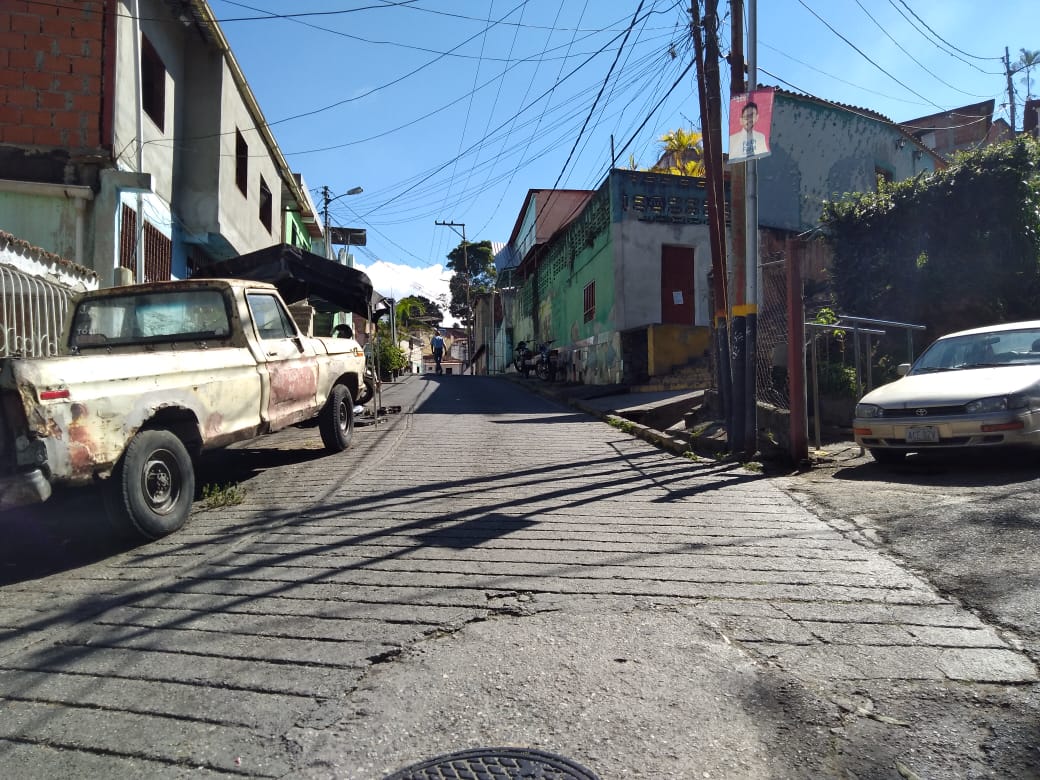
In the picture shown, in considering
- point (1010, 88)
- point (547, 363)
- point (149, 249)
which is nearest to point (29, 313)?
point (149, 249)

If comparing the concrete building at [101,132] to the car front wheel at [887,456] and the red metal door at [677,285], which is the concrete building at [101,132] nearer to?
the car front wheel at [887,456]

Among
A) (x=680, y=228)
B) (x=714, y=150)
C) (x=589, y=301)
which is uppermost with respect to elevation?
(x=680, y=228)

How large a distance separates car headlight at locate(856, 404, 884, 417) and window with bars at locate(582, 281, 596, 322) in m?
14.6

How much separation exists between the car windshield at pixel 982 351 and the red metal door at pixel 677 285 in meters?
11.7

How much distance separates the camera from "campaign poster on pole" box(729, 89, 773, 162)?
778 centimetres

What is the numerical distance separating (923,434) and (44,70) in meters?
11.9

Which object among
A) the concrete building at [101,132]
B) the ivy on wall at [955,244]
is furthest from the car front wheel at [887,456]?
the concrete building at [101,132]

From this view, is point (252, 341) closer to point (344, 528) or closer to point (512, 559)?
point (344, 528)

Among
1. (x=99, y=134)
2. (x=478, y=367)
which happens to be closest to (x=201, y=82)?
(x=99, y=134)

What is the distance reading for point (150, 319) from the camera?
6602 millimetres

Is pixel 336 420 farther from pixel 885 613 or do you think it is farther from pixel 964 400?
pixel 964 400

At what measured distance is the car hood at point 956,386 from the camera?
6834 mm

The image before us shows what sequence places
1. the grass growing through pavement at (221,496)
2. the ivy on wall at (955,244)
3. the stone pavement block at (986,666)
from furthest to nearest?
1. the ivy on wall at (955,244)
2. the grass growing through pavement at (221,496)
3. the stone pavement block at (986,666)

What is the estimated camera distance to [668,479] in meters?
7.27
